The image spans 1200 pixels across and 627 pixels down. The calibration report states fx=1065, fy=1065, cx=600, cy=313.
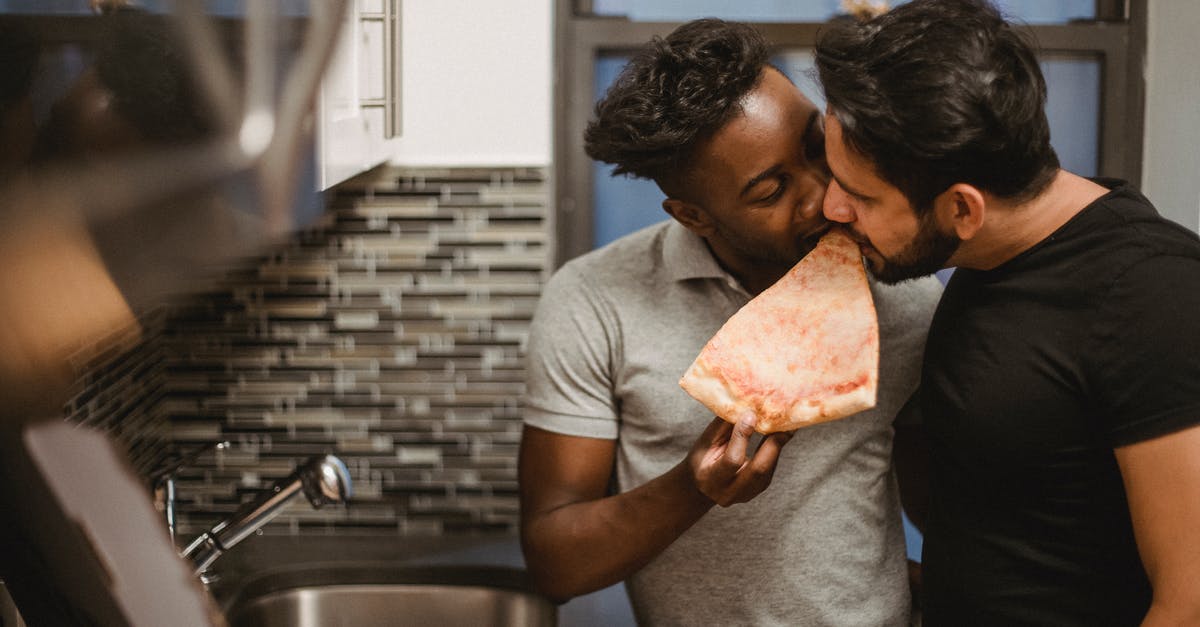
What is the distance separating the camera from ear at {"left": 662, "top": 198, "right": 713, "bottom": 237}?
1.27 meters

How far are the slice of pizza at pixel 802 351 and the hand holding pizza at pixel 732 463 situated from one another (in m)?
0.02

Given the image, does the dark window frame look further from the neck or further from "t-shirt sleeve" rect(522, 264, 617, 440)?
the neck

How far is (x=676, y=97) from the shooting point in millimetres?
1214

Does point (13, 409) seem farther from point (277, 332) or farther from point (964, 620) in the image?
point (277, 332)

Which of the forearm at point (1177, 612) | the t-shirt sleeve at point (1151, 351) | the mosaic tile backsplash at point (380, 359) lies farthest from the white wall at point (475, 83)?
the forearm at point (1177, 612)

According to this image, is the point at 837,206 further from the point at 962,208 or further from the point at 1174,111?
the point at 1174,111

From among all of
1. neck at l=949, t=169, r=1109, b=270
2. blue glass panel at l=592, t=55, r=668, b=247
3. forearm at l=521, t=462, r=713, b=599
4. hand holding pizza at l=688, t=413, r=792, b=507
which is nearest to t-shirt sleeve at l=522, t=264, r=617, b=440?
forearm at l=521, t=462, r=713, b=599

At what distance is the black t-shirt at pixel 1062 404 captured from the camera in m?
0.99

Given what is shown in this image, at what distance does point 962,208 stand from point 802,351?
23 cm

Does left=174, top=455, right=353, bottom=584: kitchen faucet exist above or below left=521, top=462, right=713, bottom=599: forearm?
below

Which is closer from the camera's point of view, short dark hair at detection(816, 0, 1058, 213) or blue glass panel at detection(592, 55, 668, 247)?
short dark hair at detection(816, 0, 1058, 213)

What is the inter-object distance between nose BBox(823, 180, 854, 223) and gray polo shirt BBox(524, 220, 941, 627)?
22 centimetres

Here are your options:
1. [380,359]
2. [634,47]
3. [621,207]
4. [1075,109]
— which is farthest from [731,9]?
[380,359]

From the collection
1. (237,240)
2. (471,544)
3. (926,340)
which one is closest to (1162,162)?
(926,340)
